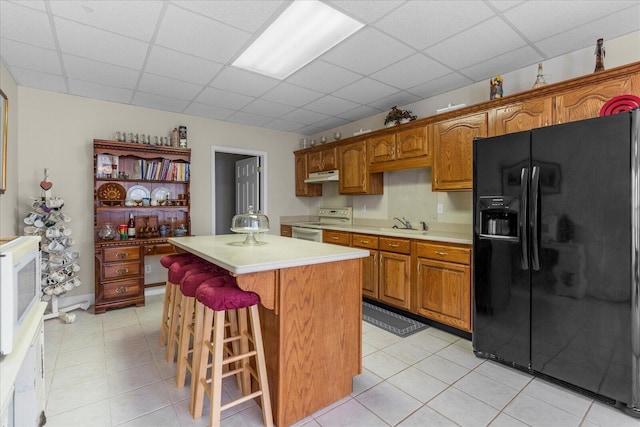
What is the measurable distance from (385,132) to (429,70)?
0.95 meters

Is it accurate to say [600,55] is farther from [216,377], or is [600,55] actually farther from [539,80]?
[216,377]

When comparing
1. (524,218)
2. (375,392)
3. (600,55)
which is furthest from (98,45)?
(600,55)

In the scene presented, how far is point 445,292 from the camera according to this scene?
2.85m

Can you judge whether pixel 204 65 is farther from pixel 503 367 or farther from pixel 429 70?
pixel 503 367

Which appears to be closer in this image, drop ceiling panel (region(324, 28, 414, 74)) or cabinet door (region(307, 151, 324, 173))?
drop ceiling panel (region(324, 28, 414, 74))

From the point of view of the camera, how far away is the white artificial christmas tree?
310cm

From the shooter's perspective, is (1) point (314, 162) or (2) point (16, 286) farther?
(1) point (314, 162)

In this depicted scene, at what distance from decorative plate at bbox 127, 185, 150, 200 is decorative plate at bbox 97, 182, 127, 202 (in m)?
0.08

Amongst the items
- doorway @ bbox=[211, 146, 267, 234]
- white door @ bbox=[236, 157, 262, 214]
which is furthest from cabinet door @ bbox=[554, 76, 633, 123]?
white door @ bbox=[236, 157, 262, 214]

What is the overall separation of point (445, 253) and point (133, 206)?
3581mm

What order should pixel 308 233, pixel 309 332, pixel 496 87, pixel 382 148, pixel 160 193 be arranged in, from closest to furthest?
pixel 309 332
pixel 496 87
pixel 382 148
pixel 160 193
pixel 308 233

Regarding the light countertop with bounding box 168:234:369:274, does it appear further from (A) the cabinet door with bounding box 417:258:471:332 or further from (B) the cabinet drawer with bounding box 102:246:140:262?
(B) the cabinet drawer with bounding box 102:246:140:262

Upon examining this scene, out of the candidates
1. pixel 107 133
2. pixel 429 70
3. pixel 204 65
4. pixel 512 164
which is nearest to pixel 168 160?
pixel 107 133

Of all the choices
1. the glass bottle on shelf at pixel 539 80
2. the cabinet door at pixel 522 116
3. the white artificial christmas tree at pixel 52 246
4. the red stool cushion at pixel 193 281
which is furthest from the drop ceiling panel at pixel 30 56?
the glass bottle on shelf at pixel 539 80
